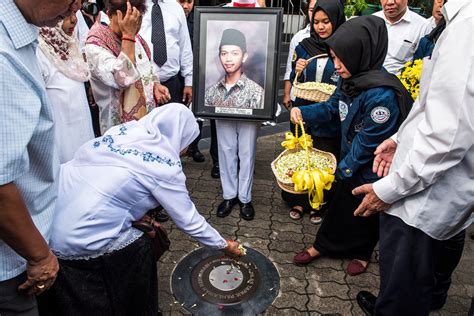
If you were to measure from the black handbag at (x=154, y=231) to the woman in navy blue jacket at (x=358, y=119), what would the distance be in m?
1.26

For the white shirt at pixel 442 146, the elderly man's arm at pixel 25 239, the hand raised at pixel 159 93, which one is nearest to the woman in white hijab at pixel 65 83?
the hand raised at pixel 159 93

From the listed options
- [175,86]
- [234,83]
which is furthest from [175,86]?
[234,83]

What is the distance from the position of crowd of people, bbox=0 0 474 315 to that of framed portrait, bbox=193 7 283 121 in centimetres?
2

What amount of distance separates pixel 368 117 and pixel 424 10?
6.04m

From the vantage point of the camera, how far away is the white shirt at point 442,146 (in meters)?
1.44

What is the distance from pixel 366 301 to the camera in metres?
2.46

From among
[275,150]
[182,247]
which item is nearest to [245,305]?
[182,247]

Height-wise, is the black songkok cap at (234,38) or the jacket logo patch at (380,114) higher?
the black songkok cap at (234,38)

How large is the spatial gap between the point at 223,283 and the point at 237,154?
1.28 metres

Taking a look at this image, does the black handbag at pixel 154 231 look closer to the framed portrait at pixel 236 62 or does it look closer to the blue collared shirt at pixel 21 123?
the blue collared shirt at pixel 21 123

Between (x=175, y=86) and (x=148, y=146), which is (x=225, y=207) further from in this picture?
(x=148, y=146)

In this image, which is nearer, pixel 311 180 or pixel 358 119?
pixel 358 119

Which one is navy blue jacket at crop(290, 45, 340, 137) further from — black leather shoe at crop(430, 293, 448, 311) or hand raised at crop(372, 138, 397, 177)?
black leather shoe at crop(430, 293, 448, 311)

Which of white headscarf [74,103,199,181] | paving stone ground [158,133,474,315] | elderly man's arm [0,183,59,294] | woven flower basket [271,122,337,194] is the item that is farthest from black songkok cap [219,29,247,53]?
elderly man's arm [0,183,59,294]
